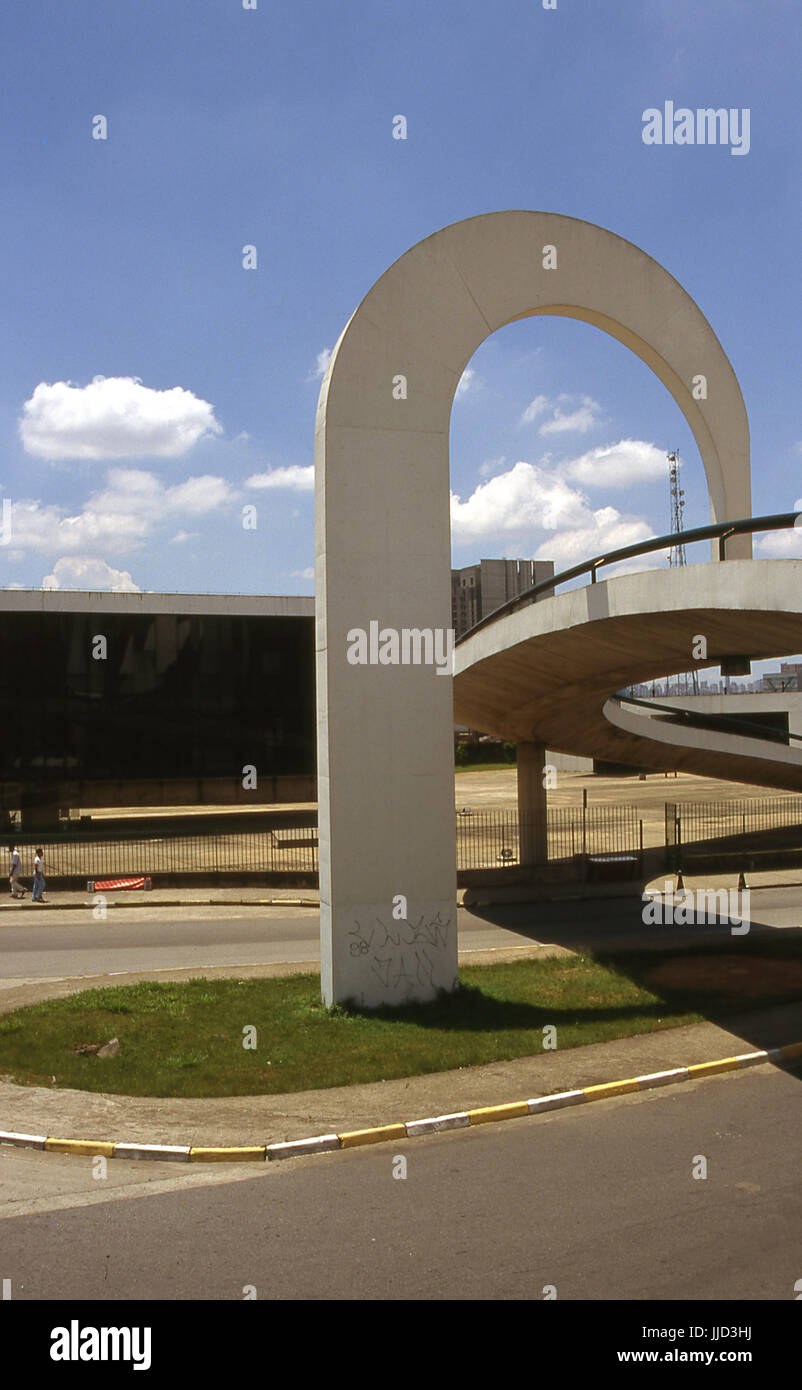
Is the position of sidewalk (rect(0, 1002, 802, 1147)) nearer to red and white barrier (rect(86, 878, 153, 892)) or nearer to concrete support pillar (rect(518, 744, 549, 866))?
red and white barrier (rect(86, 878, 153, 892))

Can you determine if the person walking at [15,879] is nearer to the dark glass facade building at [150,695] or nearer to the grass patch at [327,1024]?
the grass patch at [327,1024]

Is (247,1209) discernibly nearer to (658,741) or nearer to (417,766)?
(417,766)

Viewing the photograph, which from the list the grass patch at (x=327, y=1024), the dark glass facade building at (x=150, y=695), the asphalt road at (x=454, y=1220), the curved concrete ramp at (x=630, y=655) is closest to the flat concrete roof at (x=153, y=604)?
the dark glass facade building at (x=150, y=695)

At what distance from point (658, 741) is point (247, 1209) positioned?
22.7 meters

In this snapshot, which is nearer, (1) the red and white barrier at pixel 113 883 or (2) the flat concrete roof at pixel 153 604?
→ (1) the red and white barrier at pixel 113 883

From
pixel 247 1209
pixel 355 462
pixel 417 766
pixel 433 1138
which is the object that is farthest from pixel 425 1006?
pixel 355 462

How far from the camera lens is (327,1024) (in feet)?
47.3

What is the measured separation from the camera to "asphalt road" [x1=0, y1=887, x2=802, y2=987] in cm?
1967

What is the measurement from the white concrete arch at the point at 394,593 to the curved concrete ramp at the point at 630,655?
9.60ft

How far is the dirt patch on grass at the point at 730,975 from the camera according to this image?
644 inches

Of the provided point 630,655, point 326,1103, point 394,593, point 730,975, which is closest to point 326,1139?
point 326,1103

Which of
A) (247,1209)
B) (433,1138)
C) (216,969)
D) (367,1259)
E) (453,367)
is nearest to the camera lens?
(367,1259)

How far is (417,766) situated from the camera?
1567 cm

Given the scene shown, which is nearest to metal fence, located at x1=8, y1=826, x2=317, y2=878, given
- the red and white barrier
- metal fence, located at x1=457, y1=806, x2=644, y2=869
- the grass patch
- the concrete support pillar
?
the red and white barrier
